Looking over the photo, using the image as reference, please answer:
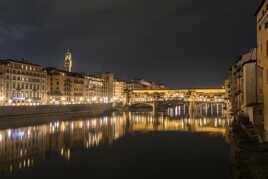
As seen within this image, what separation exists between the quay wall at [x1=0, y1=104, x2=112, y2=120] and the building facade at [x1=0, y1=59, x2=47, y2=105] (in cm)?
597

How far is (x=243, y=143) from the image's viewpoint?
76.4 feet

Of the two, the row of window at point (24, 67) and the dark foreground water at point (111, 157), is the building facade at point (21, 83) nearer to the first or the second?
the row of window at point (24, 67)

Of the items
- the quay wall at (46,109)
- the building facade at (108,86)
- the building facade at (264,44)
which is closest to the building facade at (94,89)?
the building facade at (108,86)

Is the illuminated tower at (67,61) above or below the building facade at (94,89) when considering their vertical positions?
above

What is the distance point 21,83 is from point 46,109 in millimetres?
11455

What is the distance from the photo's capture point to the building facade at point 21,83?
76.1 metres

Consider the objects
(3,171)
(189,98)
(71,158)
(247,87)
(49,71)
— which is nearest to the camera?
(3,171)

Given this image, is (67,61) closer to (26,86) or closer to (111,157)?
(26,86)

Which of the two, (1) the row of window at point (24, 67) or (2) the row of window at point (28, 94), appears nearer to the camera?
(2) the row of window at point (28, 94)

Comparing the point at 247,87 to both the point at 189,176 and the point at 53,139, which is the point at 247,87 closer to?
the point at 189,176

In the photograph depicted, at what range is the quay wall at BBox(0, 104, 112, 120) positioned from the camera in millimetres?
64306

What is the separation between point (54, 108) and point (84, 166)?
60.3 m

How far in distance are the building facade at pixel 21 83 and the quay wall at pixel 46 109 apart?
5.97 meters

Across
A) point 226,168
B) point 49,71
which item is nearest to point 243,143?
point 226,168
